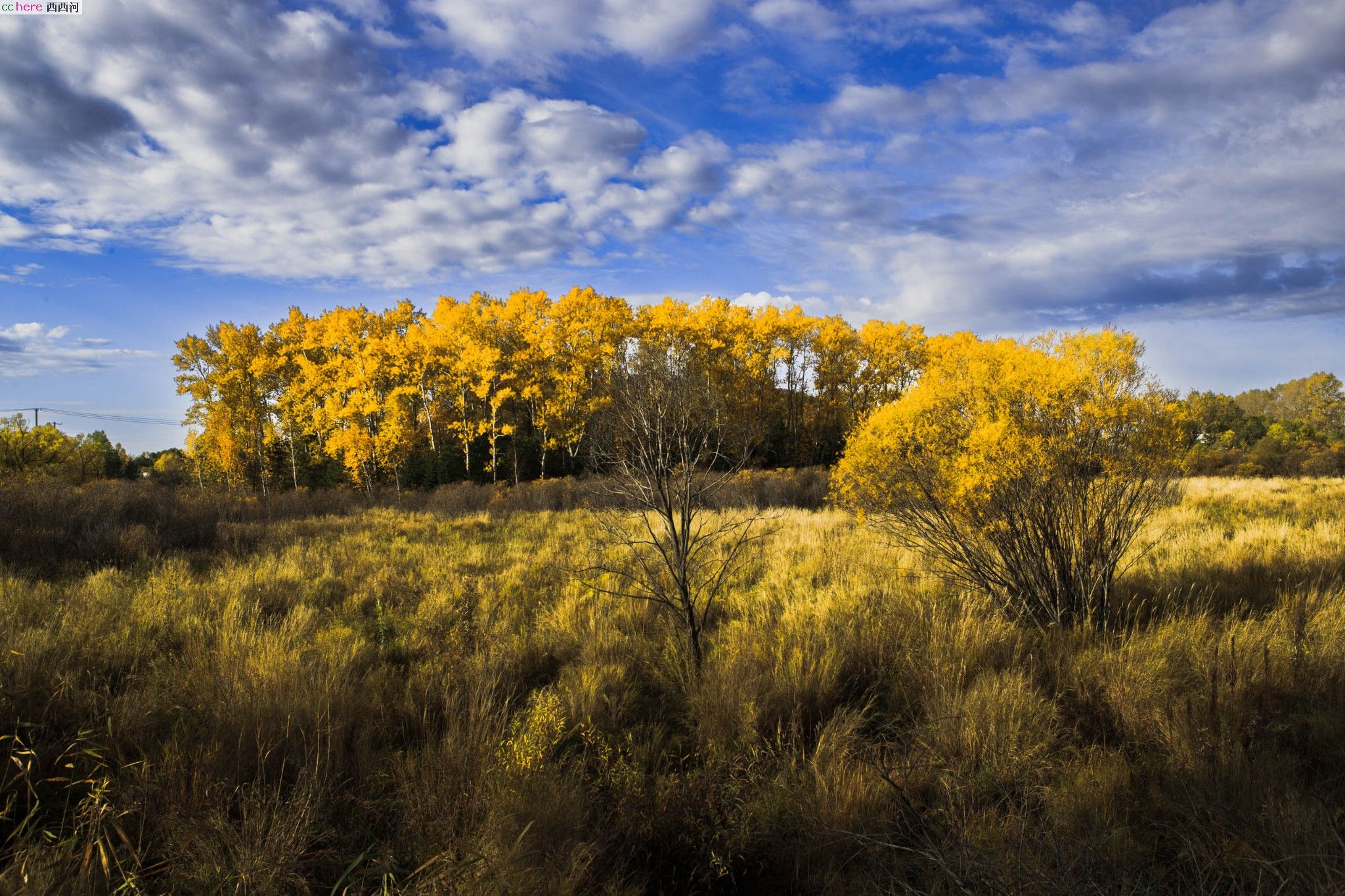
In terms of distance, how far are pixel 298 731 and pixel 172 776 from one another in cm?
75

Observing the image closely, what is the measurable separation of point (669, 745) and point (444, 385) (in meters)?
26.7

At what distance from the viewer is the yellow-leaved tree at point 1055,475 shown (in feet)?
16.9

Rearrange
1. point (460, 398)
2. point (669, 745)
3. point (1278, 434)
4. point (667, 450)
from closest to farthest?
point (669, 745), point (667, 450), point (460, 398), point (1278, 434)

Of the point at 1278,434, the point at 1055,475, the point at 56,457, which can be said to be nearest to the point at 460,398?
the point at 56,457

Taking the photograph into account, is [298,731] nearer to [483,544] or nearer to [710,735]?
[710,735]

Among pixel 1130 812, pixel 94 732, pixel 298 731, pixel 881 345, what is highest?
pixel 881 345

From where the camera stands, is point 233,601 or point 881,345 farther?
point 881,345

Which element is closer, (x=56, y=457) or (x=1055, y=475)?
(x=1055, y=475)

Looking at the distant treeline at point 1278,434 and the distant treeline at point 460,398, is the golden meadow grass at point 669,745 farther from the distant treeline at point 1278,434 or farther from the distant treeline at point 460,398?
the distant treeline at point 460,398

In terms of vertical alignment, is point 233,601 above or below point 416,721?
above

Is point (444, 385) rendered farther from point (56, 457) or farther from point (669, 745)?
point (669, 745)

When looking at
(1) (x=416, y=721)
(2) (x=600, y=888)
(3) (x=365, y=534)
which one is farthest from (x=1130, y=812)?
(3) (x=365, y=534)

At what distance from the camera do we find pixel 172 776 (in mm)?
2654

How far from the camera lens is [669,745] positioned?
11.9 ft
